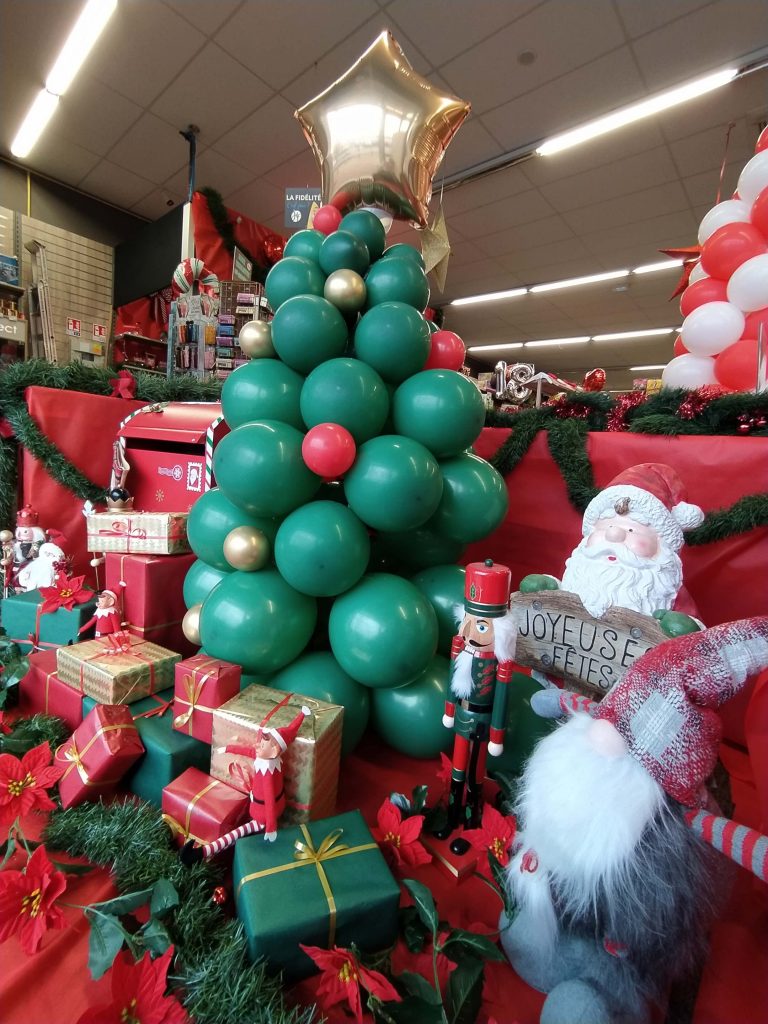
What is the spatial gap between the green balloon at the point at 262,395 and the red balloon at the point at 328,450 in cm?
16

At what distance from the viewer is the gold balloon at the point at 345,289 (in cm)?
107

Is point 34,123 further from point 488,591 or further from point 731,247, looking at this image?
Result: point 488,591

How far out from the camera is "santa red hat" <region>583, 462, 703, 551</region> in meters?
0.99

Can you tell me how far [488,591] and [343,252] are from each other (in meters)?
0.86

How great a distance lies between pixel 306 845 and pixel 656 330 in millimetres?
8670

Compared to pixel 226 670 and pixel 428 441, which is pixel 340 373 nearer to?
pixel 428 441

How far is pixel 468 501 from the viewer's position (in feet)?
3.59

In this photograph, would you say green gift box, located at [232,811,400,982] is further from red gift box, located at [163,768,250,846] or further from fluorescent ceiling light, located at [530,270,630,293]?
fluorescent ceiling light, located at [530,270,630,293]

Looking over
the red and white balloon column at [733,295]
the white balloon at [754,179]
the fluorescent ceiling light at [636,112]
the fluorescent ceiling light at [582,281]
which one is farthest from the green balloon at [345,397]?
the fluorescent ceiling light at [582,281]

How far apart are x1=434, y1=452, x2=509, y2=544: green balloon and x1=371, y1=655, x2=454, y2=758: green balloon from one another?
12.5 inches

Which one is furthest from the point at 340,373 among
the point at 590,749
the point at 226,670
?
the point at 590,749

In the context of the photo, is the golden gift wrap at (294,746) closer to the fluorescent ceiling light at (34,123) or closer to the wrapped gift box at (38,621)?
the wrapped gift box at (38,621)

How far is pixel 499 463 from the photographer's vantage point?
1.63m

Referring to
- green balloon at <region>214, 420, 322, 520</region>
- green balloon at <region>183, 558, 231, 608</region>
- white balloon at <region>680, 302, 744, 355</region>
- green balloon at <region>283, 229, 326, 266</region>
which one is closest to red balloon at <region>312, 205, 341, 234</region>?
green balloon at <region>283, 229, 326, 266</region>
